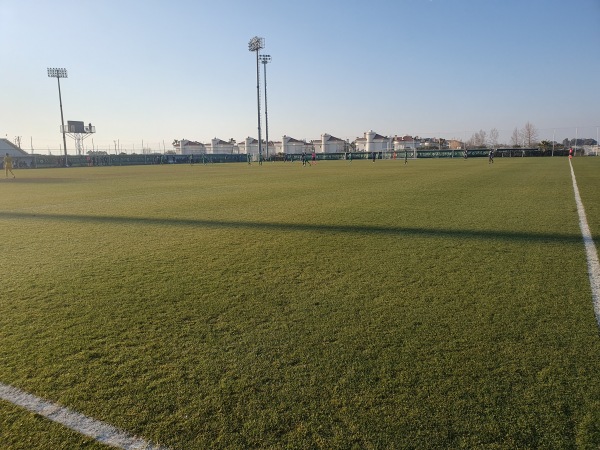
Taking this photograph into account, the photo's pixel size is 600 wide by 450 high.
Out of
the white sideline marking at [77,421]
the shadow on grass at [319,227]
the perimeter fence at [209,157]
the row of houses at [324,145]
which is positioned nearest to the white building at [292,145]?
the row of houses at [324,145]

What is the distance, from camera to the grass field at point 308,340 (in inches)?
81.5

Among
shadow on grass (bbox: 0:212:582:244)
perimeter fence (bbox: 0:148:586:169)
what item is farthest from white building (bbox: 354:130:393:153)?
shadow on grass (bbox: 0:212:582:244)

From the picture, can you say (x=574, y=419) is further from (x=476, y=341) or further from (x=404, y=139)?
(x=404, y=139)

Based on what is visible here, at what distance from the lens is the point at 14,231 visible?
25.1ft

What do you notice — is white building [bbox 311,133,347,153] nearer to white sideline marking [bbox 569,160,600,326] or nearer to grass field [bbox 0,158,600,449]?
white sideline marking [bbox 569,160,600,326]

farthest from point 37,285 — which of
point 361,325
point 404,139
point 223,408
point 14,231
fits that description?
point 404,139

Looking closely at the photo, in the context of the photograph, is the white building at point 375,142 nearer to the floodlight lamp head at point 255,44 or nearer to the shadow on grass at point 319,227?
the floodlight lamp head at point 255,44

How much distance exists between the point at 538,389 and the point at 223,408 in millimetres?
1792

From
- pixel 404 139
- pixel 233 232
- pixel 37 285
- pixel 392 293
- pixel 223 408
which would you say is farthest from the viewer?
pixel 404 139

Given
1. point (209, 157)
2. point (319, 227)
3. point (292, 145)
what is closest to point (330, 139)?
point (292, 145)

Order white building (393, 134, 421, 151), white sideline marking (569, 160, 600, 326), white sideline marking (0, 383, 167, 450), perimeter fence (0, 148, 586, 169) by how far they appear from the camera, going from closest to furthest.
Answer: white sideline marking (0, 383, 167, 450), white sideline marking (569, 160, 600, 326), perimeter fence (0, 148, 586, 169), white building (393, 134, 421, 151)

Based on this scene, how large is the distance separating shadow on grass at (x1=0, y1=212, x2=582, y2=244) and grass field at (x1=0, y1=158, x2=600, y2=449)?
0.15 m

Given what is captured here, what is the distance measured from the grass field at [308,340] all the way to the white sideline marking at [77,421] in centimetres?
5

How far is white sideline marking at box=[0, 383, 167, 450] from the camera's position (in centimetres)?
196
